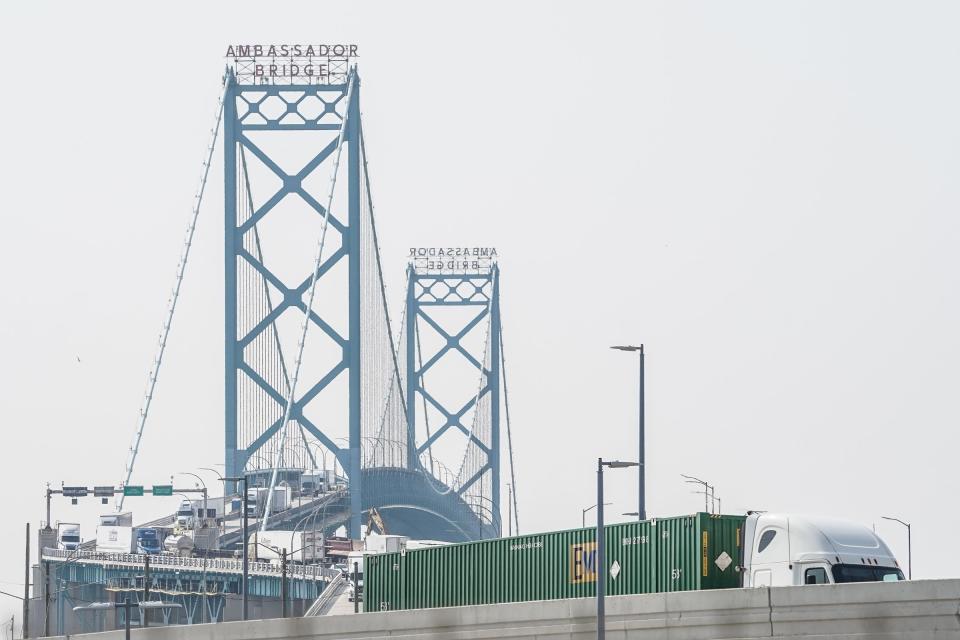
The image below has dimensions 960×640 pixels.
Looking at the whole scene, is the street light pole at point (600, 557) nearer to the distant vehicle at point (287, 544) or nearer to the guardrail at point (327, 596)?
the guardrail at point (327, 596)

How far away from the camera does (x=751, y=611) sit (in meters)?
40.9

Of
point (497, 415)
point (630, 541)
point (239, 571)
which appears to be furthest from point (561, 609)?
point (497, 415)

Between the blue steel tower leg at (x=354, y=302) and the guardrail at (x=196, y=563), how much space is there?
620cm

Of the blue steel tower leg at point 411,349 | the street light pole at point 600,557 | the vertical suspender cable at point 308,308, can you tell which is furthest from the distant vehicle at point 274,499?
the street light pole at point 600,557

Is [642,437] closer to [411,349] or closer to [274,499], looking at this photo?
[274,499]

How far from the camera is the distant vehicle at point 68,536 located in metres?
133

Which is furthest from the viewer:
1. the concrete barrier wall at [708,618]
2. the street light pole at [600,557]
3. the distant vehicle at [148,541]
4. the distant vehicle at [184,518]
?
the distant vehicle at [184,518]

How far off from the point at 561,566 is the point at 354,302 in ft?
268

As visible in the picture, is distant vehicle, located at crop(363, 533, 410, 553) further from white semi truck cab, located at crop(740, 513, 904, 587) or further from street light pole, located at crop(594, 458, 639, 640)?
street light pole, located at crop(594, 458, 639, 640)

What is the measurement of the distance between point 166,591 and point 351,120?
29.8 m

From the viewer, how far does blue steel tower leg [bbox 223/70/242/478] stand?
123 m

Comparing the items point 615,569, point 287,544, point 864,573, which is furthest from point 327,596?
point 864,573

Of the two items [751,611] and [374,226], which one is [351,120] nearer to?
[374,226]

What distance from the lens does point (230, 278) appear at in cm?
12512
